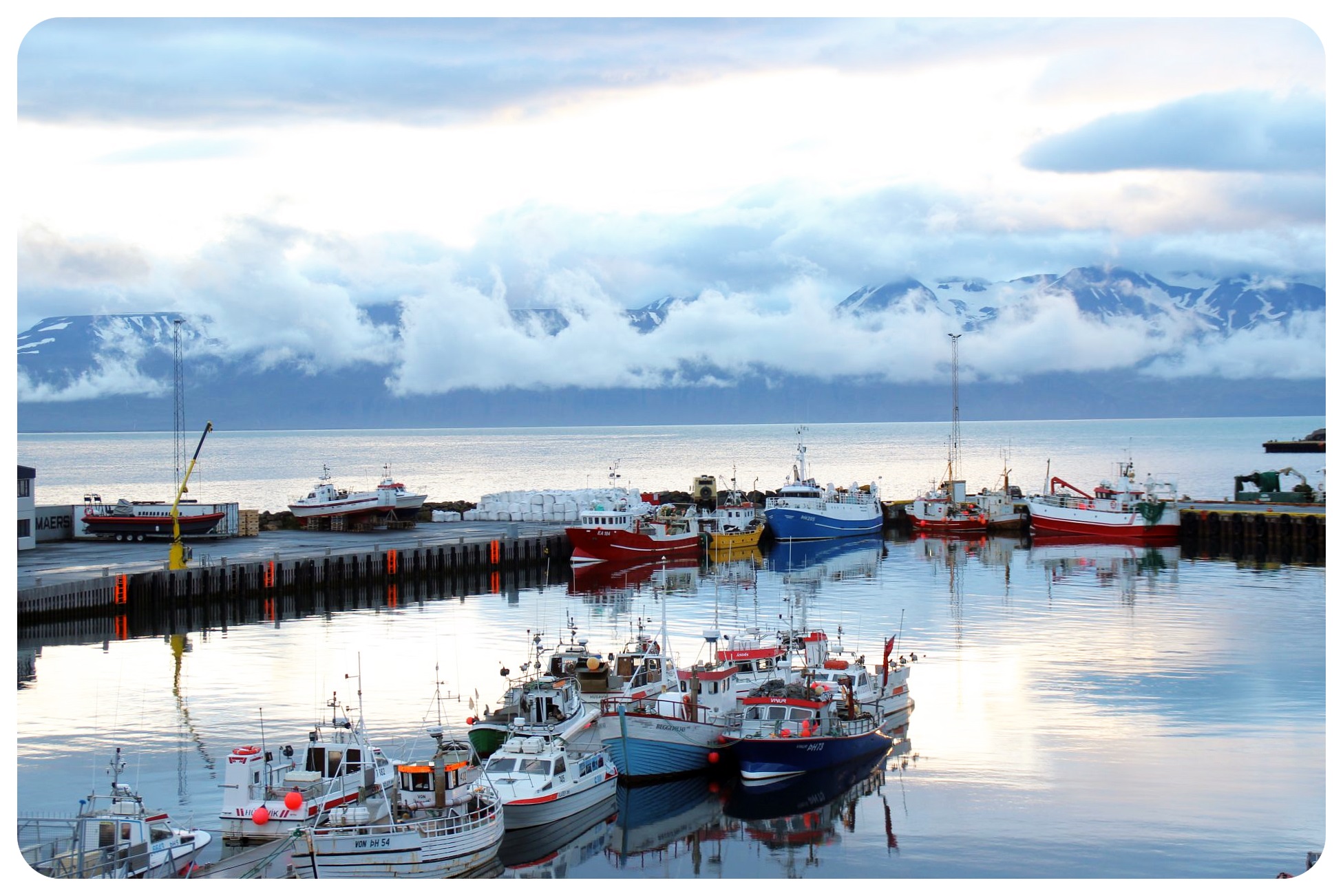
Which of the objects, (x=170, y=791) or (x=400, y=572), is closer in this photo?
(x=170, y=791)

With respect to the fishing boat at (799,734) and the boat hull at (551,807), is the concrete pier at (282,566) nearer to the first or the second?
the boat hull at (551,807)

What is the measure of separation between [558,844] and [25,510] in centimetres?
4731

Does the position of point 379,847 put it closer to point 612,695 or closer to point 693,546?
point 612,695

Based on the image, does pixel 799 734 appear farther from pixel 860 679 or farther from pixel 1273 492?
pixel 1273 492

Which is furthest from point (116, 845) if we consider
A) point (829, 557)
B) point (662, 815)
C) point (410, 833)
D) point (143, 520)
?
point (829, 557)

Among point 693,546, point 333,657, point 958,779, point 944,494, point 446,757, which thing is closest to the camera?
point 446,757

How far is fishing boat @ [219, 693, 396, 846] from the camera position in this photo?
26109mm

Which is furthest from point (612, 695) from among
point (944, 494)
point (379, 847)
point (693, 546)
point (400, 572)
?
point (944, 494)

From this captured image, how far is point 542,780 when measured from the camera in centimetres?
2877

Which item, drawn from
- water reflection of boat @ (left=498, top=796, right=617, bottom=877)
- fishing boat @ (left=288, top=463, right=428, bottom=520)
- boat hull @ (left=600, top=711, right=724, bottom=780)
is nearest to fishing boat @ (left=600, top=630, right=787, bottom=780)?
boat hull @ (left=600, top=711, right=724, bottom=780)

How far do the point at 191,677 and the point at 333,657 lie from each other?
502 cm

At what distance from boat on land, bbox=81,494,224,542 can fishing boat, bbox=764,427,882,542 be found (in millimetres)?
39354

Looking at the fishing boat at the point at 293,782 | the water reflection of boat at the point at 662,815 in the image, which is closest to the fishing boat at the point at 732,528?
the water reflection of boat at the point at 662,815

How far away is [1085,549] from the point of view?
3625 inches
